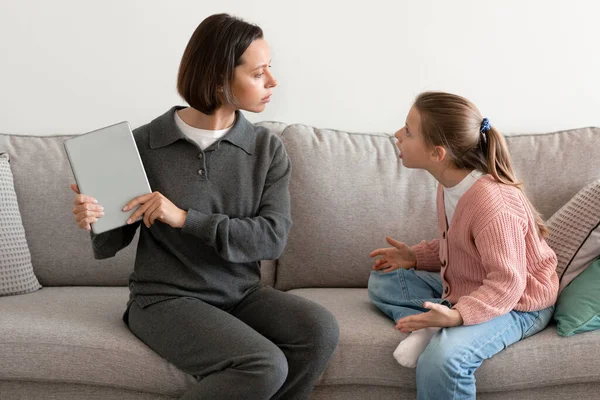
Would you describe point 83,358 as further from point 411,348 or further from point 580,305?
point 580,305

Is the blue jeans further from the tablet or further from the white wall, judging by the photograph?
the white wall

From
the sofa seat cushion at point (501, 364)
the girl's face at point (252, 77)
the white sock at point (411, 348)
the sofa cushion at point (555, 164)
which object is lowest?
the sofa seat cushion at point (501, 364)

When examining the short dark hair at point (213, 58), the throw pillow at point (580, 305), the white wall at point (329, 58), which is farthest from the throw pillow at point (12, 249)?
the throw pillow at point (580, 305)

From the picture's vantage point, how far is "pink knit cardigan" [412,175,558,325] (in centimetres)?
165

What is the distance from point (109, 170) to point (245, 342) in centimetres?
50

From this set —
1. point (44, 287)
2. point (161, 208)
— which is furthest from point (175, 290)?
point (44, 287)

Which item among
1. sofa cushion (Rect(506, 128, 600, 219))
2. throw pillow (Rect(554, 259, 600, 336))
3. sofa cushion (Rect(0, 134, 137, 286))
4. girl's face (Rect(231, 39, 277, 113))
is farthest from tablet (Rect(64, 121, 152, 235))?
sofa cushion (Rect(506, 128, 600, 219))

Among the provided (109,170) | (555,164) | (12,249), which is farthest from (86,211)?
(555,164)

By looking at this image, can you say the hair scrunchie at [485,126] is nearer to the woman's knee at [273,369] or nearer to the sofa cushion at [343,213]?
the sofa cushion at [343,213]

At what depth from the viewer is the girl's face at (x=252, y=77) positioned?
1.72 meters

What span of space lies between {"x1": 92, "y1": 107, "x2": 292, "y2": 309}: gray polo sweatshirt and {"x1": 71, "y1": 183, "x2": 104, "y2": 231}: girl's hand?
116 millimetres

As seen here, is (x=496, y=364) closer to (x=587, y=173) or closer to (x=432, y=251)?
(x=432, y=251)

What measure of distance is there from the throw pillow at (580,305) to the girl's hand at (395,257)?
0.40 m

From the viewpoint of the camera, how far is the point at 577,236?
6.20 feet
